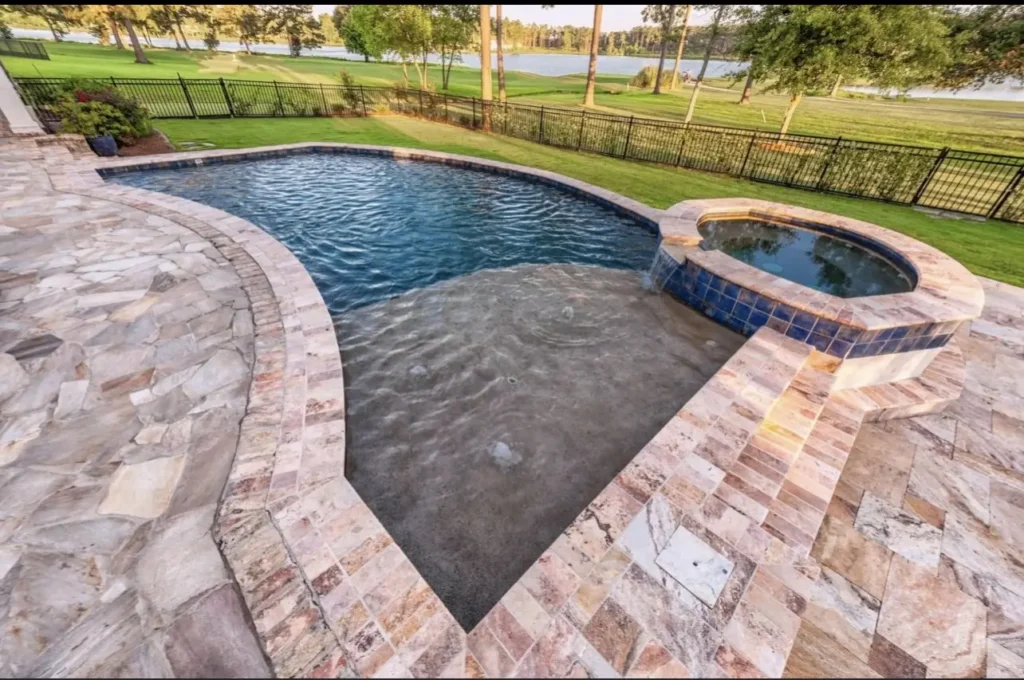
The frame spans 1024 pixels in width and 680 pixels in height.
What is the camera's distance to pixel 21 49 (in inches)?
1288

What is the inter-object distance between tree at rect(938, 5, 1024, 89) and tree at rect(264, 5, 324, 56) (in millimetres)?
82959

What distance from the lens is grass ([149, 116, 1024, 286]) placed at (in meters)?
7.30

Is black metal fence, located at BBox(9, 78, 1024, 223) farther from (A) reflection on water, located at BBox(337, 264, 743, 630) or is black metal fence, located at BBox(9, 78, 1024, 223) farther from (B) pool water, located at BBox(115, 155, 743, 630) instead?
→ (A) reflection on water, located at BBox(337, 264, 743, 630)

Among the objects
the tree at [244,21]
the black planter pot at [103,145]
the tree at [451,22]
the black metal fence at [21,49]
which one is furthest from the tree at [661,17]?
the tree at [244,21]

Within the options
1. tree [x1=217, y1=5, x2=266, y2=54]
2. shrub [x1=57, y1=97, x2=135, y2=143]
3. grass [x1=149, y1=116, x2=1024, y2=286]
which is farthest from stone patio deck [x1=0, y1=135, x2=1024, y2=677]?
tree [x1=217, y1=5, x2=266, y2=54]

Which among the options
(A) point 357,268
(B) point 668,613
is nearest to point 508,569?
(B) point 668,613

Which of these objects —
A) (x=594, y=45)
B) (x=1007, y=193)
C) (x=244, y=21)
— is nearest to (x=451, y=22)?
(x=594, y=45)

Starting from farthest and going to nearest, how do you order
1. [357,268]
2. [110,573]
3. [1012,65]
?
[1012,65] → [357,268] → [110,573]

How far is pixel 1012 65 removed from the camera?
18344mm

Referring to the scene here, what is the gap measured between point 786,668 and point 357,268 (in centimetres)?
635

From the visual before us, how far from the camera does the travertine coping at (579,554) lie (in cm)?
188

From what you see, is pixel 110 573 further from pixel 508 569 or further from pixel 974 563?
pixel 974 563

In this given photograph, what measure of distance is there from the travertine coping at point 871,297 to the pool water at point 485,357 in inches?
30.2

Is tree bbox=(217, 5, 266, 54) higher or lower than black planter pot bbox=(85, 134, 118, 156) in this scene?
higher
